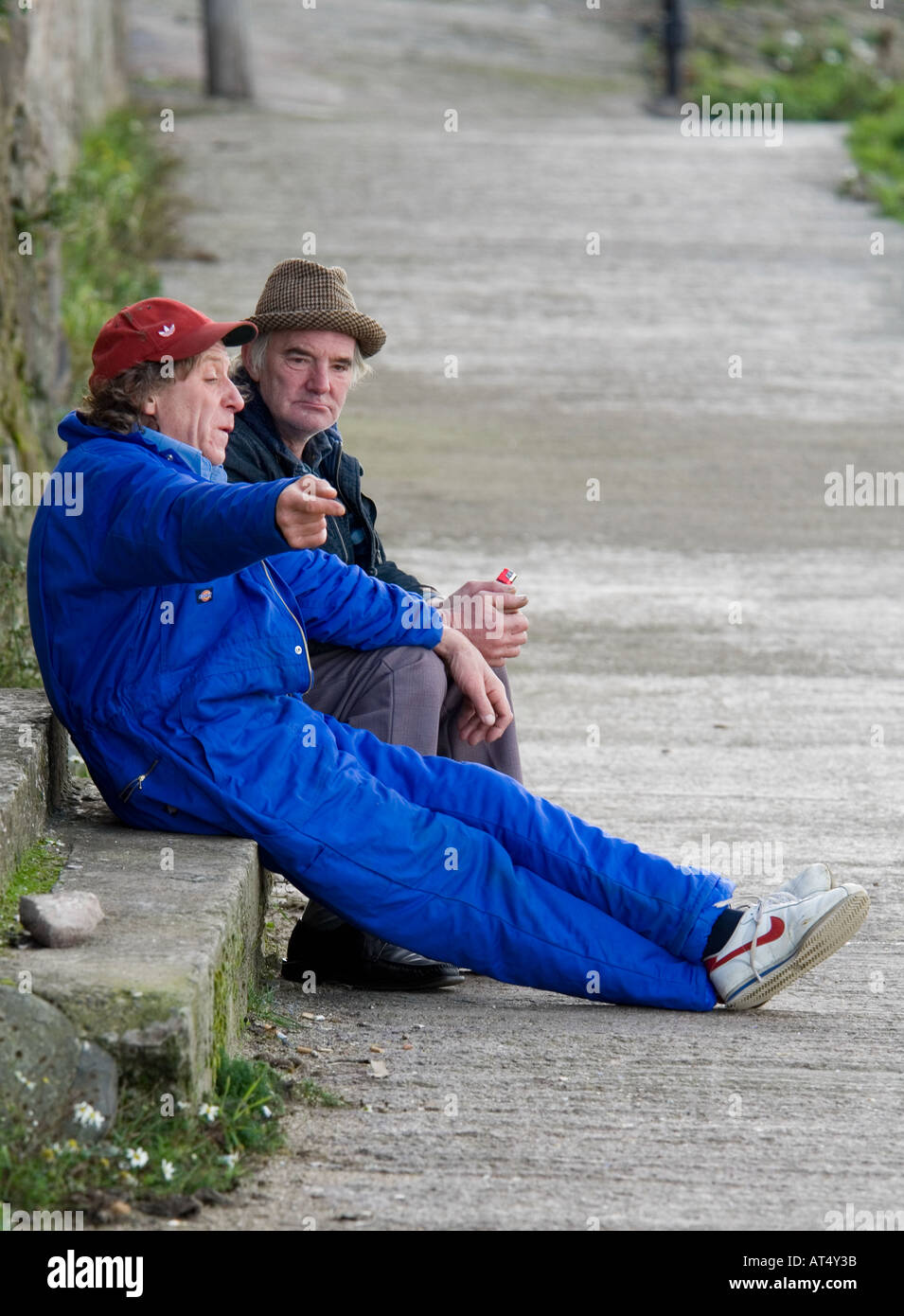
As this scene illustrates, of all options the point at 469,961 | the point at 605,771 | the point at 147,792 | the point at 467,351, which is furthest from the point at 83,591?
the point at 467,351

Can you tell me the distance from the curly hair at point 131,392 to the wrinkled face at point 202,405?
0.01 metres

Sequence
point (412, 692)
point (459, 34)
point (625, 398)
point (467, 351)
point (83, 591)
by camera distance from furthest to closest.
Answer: point (459, 34), point (467, 351), point (625, 398), point (412, 692), point (83, 591)

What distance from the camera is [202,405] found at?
385 centimetres

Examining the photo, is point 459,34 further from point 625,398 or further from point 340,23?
point 625,398

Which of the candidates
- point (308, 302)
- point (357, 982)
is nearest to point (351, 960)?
point (357, 982)

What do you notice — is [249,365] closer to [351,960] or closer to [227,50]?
[351,960]

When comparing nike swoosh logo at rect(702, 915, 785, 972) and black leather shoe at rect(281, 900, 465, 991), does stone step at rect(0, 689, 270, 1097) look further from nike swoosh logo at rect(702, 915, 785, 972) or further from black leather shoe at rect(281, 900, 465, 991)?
nike swoosh logo at rect(702, 915, 785, 972)

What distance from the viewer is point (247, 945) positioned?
3840 millimetres

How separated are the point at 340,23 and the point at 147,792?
1009 inches

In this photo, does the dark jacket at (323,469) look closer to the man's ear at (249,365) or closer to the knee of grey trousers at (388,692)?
the man's ear at (249,365)

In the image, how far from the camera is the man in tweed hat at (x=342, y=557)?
4176 mm

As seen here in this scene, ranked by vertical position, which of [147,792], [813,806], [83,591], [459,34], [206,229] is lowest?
[813,806]

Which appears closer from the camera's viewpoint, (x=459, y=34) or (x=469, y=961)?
(x=469, y=961)

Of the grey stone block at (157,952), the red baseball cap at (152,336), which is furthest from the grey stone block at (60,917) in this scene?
the red baseball cap at (152,336)
